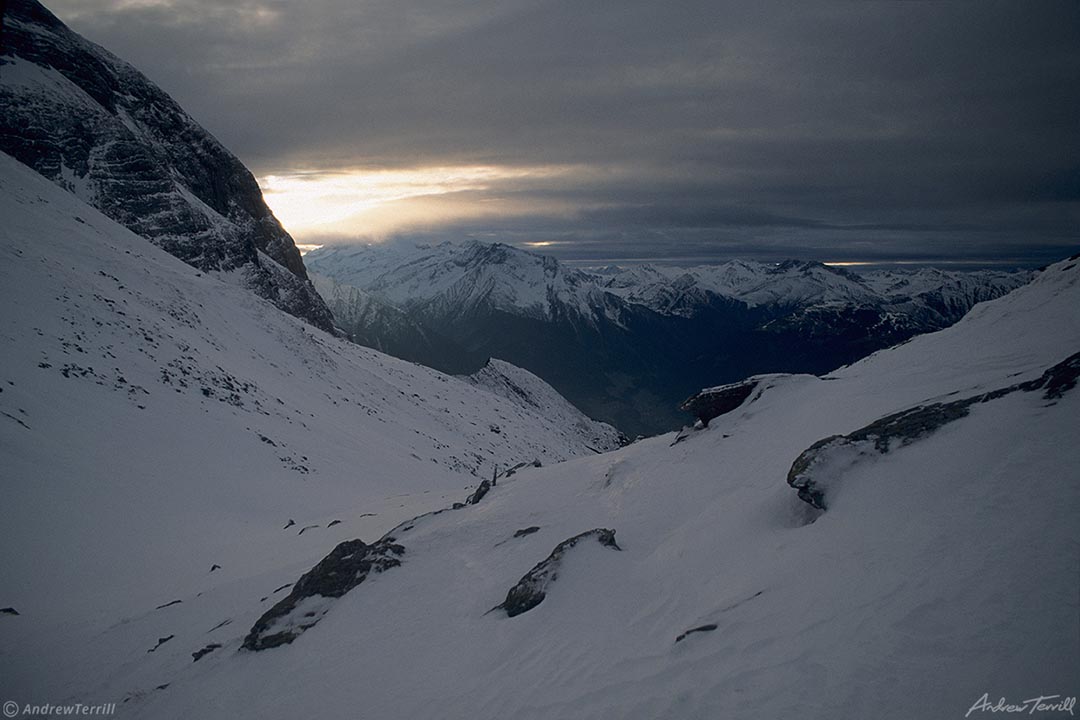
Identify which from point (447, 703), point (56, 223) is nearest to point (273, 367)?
point (56, 223)

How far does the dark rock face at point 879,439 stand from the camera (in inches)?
376

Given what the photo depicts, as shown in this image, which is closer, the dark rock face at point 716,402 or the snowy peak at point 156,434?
the snowy peak at point 156,434

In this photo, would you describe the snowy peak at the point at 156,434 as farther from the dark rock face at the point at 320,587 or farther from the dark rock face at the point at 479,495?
the dark rock face at the point at 320,587

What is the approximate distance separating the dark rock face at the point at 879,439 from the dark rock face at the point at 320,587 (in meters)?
10.4

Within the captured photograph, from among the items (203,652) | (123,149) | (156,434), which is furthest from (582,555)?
(123,149)

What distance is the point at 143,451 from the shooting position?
2366 centimetres

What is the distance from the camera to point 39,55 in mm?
74000

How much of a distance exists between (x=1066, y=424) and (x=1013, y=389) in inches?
89.4

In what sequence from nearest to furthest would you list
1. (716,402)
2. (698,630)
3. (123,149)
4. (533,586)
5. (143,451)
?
1. (698,630)
2. (533,586)
3. (716,402)
4. (143,451)
5. (123,149)

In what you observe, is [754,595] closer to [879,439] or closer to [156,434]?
[879,439]

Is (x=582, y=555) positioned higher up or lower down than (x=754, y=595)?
lower down

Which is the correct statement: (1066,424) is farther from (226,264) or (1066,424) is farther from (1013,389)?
(226,264)
